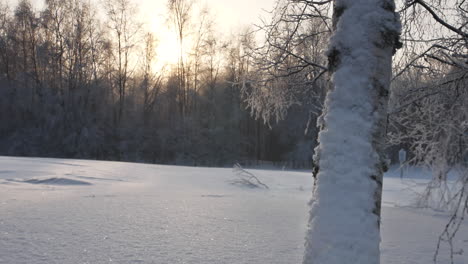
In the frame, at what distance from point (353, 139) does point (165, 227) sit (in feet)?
8.27

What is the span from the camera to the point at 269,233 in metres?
3.77

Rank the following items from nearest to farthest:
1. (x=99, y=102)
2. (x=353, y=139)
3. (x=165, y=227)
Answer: (x=353, y=139) → (x=165, y=227) → (x=99, y=102)

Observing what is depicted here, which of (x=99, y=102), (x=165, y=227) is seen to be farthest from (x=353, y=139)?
(x=99, y=102)

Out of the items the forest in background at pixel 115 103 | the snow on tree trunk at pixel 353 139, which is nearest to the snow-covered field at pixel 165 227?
the snow on tree trunk at pixel 353 139

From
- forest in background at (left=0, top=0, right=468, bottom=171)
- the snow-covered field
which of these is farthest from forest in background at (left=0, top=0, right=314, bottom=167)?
the snow-covered field

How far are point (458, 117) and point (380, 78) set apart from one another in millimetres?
2371

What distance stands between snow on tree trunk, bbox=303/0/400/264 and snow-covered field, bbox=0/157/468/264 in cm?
123

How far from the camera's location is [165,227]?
3.73 metres

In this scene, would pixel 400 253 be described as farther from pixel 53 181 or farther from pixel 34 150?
pixel 34 150

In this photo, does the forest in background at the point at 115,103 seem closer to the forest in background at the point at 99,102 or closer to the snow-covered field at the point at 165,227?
the forest in background at the point at 99,102

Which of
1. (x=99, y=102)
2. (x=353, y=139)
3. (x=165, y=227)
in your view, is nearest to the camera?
(x=353, y=139)

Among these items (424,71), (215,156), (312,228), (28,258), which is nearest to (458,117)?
(424,71)

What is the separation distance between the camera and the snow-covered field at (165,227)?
281 centimetres

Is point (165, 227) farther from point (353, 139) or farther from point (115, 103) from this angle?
point (115, 103)
